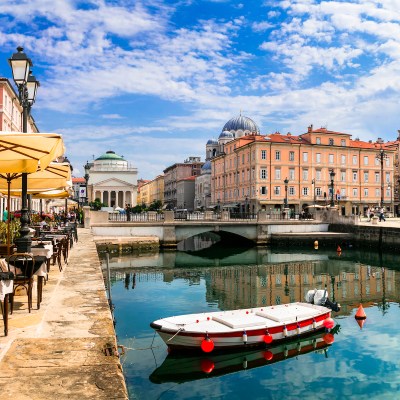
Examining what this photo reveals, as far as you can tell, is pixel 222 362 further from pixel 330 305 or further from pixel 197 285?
pixel 197 285

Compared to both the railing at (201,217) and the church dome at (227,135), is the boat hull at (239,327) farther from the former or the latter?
the church dome at (227,135)

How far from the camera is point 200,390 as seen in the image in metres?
10.8

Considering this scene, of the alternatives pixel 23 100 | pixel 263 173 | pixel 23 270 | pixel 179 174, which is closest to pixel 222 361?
pixel 23 270

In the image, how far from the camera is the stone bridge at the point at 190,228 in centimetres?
4169

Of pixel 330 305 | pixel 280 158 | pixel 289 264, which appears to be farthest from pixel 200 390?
pixel 280 158

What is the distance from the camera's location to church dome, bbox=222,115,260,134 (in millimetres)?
112812

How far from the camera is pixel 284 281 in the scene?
90.2 ft

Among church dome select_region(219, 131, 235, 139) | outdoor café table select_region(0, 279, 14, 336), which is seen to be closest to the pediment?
church dome select_region(219, 131, 235, 139)

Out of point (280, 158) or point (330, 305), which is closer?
point (330, 305)

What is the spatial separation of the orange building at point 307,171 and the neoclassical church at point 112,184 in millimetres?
46697

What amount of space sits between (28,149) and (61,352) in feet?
12.6

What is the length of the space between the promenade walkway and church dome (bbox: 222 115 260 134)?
10501 cm

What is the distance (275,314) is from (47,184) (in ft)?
27.6

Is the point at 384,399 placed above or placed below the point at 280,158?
below
